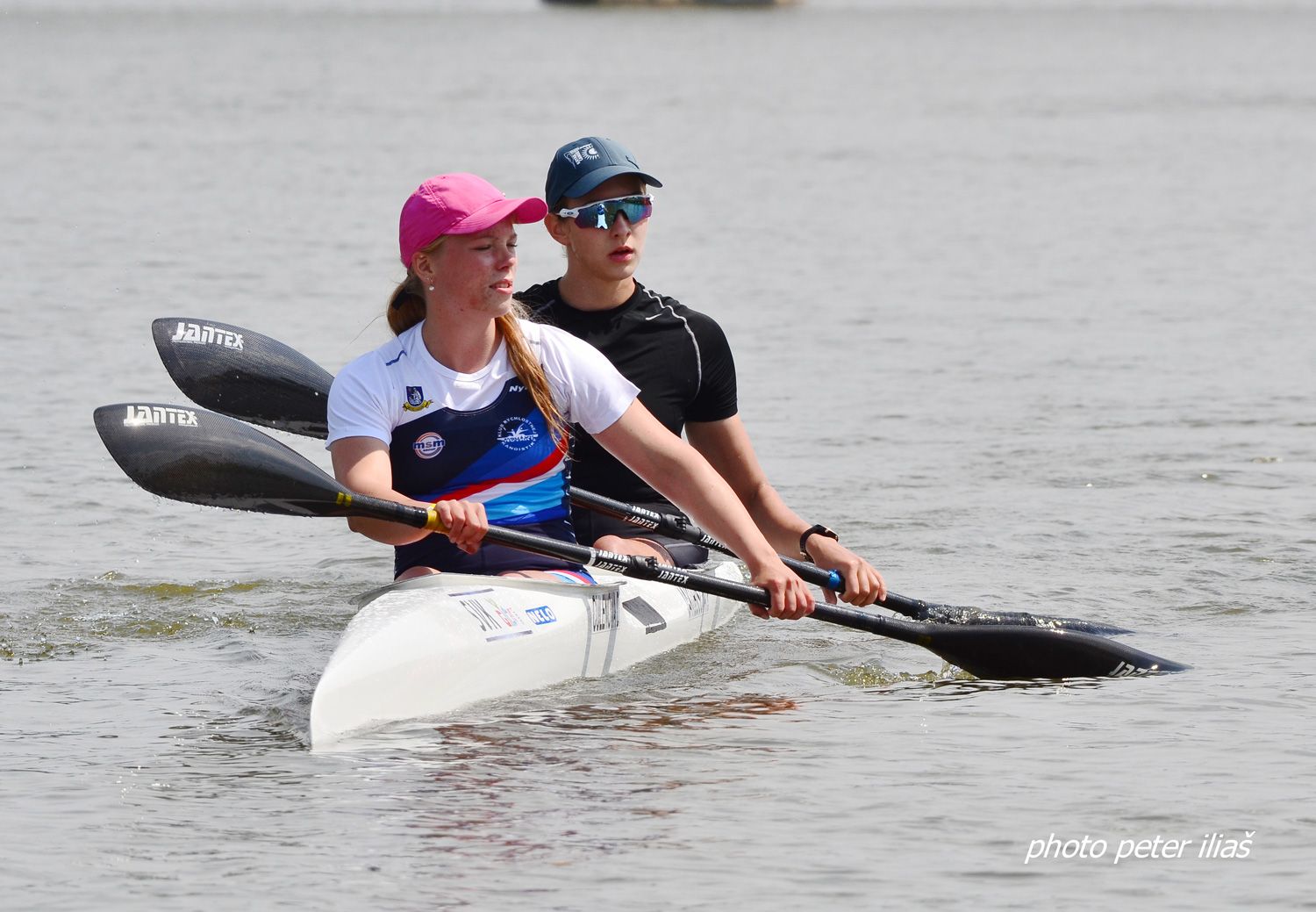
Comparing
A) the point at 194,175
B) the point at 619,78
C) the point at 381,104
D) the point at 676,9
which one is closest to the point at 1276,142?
the point at 194,175

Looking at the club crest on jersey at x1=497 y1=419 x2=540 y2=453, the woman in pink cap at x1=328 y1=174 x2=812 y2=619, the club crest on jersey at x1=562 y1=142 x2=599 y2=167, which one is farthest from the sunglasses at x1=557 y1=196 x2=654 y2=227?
the club crest on jersey at x1=497 y1=419 x2=540 y2=453

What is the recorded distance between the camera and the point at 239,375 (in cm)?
657

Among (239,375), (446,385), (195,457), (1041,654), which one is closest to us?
(446,385)

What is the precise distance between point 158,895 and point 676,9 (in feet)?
428

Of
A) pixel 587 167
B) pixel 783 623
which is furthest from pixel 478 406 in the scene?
pixel 783 623

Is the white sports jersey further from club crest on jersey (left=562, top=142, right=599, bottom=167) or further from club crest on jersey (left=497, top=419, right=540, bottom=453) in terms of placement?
club crest on jersey (left=562, top=142, right=599, bottom=167)

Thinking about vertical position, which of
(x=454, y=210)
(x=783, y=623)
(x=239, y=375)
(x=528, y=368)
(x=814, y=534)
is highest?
(x=454, y=210)

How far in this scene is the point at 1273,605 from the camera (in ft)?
23.8

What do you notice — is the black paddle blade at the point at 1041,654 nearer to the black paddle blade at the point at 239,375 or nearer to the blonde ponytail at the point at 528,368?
the blonde ponytail at the point at 528,368

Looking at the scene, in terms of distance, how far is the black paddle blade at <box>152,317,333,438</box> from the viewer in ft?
21.5

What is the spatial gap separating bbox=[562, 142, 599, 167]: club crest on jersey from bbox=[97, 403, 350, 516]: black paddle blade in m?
1.47

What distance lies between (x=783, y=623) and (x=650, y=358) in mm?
1561

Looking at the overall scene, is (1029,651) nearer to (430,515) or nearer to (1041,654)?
(1041,654)

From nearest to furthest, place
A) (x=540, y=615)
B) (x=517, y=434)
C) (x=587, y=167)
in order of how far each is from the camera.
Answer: (x=517, y=434), (x=540, y=615), (x=587, y=167)
